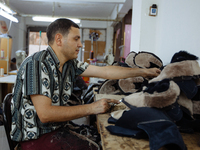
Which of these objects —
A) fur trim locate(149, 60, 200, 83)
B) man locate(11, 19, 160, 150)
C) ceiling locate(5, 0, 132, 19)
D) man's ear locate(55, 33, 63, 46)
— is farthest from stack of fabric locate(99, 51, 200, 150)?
ceiling locate(5, 0, 132, 19)

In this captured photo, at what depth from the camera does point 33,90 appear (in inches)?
42.0

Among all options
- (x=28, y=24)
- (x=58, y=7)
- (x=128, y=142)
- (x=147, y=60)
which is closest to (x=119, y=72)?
(x=147, y=60)

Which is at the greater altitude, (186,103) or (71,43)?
(71,43)

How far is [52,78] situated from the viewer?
1229 millimetres

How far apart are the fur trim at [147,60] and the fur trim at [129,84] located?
0.43 feet

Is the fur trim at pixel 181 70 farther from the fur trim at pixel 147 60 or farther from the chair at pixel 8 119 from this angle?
the chair at pixel 8 119

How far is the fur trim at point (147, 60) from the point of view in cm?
156

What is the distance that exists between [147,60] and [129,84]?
270 mm

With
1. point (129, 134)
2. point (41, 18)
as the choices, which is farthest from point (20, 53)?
point (129, 134)

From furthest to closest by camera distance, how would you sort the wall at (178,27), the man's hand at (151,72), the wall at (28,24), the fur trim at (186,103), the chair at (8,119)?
the wall at (28,24), the man's hand at (151,72), the wall at (178,27), the chair at (8,119), the fur trim at (186,103)

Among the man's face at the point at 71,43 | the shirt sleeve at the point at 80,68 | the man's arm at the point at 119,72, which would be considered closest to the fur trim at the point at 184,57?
the man's arm at the point at 119,72

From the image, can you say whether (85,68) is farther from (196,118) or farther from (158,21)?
(158,21)

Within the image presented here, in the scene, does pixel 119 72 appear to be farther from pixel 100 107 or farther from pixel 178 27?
pixel 178 27

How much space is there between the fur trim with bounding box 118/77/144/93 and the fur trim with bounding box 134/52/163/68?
0.43 feet
